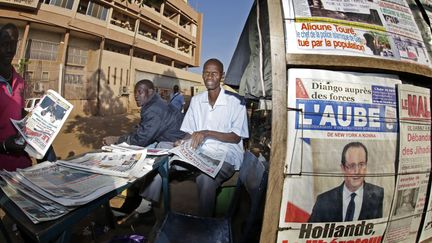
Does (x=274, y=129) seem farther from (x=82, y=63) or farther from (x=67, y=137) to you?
(x=82, y=63)

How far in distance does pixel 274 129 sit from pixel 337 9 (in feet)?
2.27

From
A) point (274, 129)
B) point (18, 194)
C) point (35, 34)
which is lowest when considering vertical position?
point (18, 194)

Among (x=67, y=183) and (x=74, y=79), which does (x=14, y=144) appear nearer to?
(x=67, y=183)

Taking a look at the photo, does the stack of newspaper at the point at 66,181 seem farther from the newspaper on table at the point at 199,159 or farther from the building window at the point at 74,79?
the building window at the point at 74,79

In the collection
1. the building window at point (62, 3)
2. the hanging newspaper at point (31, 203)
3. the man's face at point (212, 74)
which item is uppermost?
the building window at point (62, 3)

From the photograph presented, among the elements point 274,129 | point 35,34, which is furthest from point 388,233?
point 35,34

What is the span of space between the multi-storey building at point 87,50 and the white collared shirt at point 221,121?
10488mm

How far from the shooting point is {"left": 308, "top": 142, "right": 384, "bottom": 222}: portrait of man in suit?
4.11 ft


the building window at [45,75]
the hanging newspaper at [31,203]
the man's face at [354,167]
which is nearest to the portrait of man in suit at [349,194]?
the man's face at [354,167]

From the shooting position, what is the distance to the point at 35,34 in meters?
13.3

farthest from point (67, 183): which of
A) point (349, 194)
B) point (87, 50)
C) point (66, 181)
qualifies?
point (87, 50)

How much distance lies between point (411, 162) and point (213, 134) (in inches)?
54.5

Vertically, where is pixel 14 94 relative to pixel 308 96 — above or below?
below

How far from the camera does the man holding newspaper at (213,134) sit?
6.77 feet
